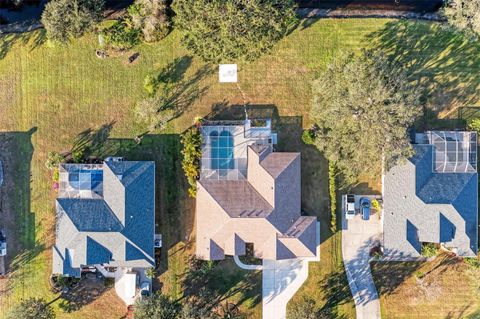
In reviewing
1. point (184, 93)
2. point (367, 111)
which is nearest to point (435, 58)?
point (367, 111)

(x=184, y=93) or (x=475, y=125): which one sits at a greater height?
(x=184, y=93)

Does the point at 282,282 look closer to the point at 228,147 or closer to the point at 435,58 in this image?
the point at 228,147

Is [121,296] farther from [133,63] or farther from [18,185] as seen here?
[133,63]

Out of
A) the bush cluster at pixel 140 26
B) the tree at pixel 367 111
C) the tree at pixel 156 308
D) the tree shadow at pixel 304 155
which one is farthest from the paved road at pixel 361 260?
the bush cluster at pixel 140 26

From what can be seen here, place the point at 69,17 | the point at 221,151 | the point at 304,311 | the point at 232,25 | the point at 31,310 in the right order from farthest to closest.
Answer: the point at 221,151 < the point at 304,311 < the point at 31,310 < the point at 69,17 < the point at 232,25

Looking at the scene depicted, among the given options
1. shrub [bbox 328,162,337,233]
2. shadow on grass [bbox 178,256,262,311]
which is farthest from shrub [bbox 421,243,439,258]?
shadow on grass [bbox 178,256,262,311]

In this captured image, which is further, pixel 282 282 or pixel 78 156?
pixel 282 282

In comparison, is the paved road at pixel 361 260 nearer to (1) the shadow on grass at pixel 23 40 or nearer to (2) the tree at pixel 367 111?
(2) the tree at pixel 367 111
